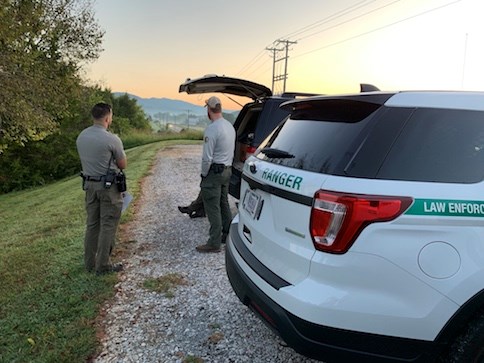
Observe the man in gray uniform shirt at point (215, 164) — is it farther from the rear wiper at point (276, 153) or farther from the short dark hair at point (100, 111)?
the rear wiper at point (276, 153)

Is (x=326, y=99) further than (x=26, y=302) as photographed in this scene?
No

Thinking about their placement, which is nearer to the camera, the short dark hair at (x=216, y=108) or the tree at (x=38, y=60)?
the short dark hair at (x=216, y=108)

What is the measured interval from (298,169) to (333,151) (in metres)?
0.24

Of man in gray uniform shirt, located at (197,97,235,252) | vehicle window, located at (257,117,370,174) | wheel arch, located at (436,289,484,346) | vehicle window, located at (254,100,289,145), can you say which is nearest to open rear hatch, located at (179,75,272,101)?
vehicle window, located at (254,100,289,145)

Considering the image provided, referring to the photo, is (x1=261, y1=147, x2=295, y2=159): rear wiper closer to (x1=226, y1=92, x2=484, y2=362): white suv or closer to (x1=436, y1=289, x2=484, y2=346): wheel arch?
(x1=226, y1=92, x2=484, y2=362): white suv

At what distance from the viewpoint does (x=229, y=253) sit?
3053 millimetres

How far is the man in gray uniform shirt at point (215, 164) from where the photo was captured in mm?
4898

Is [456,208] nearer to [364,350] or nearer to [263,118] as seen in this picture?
[364,350]

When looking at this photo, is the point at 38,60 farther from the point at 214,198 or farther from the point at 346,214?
the point at 346,214

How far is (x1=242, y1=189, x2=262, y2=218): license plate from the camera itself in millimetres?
2716

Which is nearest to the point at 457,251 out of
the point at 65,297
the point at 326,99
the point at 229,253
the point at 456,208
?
the point at 456,208

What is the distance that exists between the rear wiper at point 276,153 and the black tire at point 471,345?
52.3 inches

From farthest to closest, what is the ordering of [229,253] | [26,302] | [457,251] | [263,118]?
[263,118]
[26,302]
[229,253]
[457,251]

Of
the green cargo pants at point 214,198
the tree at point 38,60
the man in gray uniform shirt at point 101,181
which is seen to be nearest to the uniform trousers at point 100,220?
the man in gray uniform shirt at point 101,181
